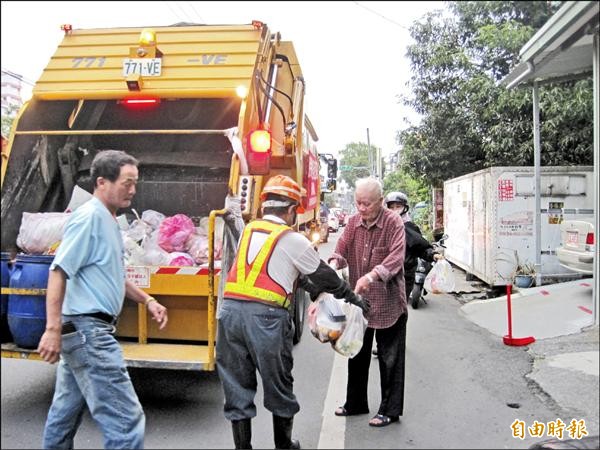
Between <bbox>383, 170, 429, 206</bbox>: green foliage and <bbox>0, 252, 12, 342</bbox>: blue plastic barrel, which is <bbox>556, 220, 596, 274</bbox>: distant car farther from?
<bbox>0, 252, 12, 342</bbox>: blue plastic barrel

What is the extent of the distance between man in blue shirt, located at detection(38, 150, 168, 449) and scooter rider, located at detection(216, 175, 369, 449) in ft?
2.04

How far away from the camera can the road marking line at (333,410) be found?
3252mm

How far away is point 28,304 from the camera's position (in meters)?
3.03

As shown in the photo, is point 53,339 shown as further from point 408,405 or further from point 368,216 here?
point 408,405

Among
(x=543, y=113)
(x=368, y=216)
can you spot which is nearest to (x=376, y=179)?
(x=368, y=216)

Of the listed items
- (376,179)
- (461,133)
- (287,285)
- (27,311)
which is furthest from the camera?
(376,179)

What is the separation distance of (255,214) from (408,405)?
1.75 metres

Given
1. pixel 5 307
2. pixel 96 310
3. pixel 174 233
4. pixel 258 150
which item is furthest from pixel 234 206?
pixel 96 310

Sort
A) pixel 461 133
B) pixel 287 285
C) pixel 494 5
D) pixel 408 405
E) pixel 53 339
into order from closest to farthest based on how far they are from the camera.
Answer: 1. pixel 494 5
2. pixel 53 339
3. pixel 461 133
4. pixel 287 285
5. pixel 408 405

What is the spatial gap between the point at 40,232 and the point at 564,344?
3.51m

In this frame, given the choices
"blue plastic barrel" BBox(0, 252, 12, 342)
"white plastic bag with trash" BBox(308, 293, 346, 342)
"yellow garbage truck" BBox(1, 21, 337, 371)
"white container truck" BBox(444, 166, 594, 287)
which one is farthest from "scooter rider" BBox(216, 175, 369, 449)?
"white container truck" BBox(444, 166, 594, 287)

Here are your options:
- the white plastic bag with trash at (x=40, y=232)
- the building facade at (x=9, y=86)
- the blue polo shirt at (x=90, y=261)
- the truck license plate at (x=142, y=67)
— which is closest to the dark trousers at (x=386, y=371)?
the blue polo shirt at (x=90, y=261)

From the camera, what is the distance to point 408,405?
12.2 ft

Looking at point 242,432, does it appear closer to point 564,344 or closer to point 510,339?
point 564,344
